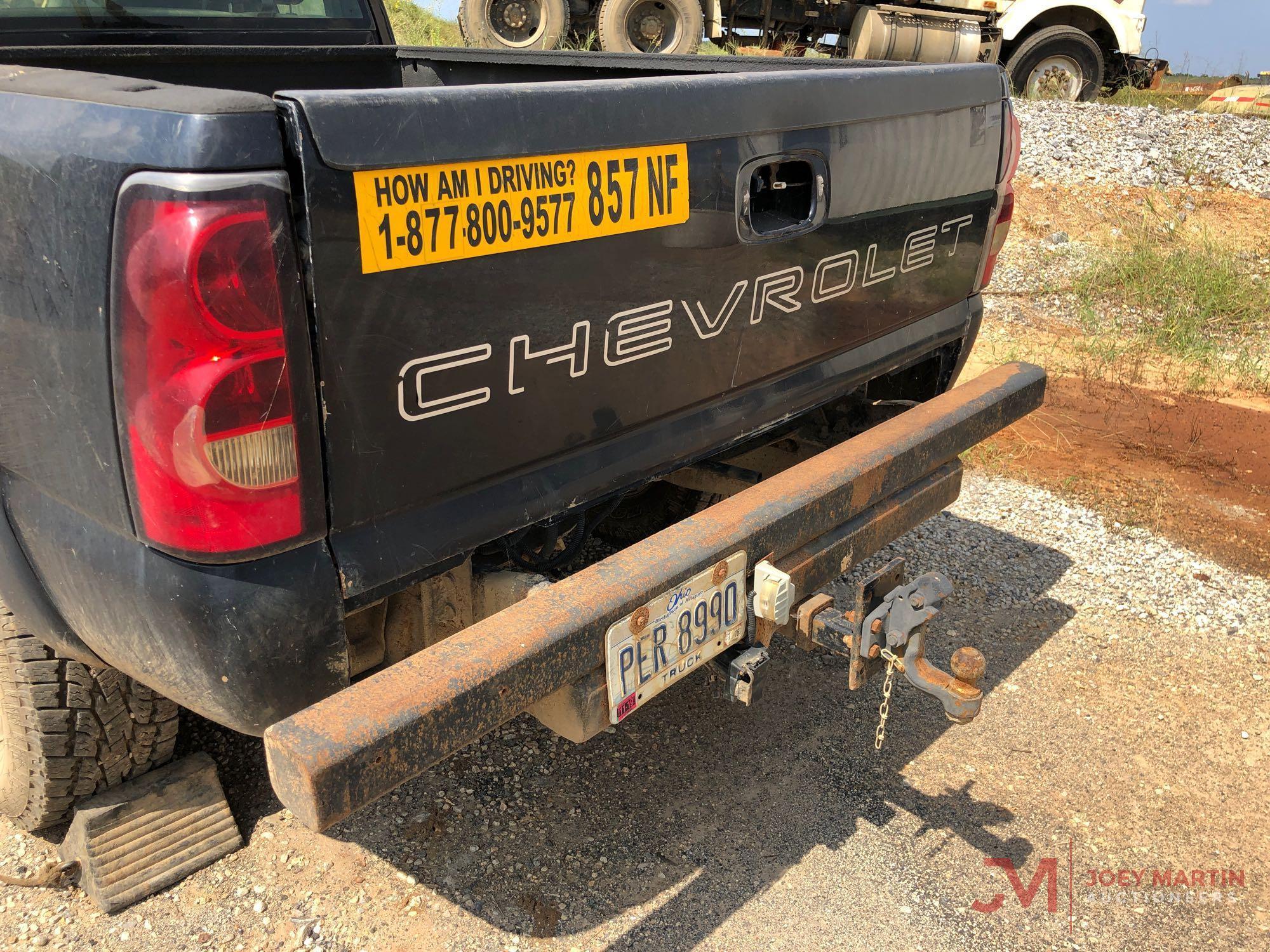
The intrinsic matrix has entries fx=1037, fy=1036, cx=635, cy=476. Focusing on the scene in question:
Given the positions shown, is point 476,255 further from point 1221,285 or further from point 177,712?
point 1221,285

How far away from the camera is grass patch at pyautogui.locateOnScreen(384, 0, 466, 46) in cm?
1630

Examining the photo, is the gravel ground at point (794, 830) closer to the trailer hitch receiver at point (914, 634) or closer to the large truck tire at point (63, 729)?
the large truck tire at point (63, 729)

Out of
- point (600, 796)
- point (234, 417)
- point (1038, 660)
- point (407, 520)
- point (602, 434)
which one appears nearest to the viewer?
point (234, 417)

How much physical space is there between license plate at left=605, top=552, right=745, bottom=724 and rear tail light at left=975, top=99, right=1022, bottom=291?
1534 mm

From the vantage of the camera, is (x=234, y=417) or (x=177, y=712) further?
(x=177, y=712)

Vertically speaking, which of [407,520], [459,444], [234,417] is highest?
[234,417]

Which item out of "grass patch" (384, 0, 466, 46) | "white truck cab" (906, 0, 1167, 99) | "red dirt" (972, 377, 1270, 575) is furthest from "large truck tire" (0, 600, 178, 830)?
"grass patch" (384, 0, 466, 46)

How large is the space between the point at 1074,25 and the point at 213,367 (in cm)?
1327

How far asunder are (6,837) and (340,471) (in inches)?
65.4

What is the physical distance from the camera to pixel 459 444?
1.77 metres

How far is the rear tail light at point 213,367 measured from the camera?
54.3 inches

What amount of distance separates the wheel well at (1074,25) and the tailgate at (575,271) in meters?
10.9

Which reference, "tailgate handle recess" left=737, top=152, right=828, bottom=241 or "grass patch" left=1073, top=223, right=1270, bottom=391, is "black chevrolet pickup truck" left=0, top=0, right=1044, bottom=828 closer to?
"tailgate handle recess" left=737, top=152, right=828, bottom=241

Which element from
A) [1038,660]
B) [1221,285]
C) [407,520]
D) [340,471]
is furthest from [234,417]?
[1221,285]
